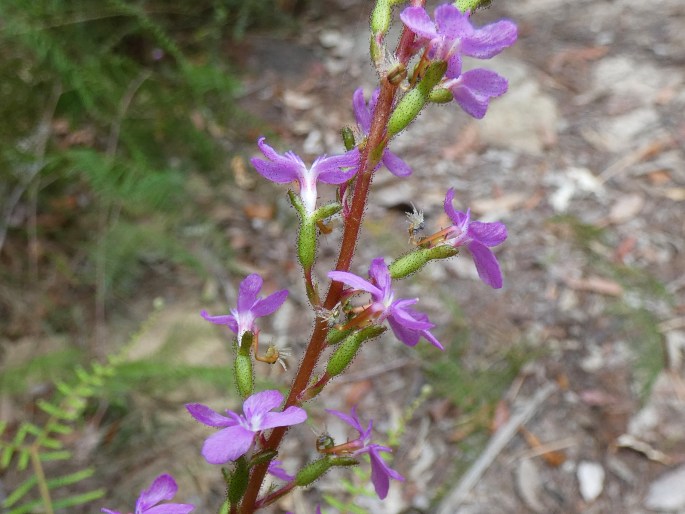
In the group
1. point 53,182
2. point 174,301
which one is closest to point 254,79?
point 53,182

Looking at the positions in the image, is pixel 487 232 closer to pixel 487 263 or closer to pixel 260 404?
pixel 487 263

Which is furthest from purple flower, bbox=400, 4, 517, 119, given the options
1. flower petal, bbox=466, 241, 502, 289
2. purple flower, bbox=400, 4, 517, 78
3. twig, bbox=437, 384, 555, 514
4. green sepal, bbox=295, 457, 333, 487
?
twig, bbox=437, 384, 555, 514

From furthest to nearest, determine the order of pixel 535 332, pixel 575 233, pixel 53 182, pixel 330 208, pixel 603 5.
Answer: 1. pixel 603 5
2. pixel 53 182
3. pixel 575 233
4. pixel 535 332
5. pixel 330 208

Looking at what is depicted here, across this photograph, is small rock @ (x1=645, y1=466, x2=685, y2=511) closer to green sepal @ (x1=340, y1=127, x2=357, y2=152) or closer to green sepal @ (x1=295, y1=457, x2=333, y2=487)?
green sepal @ (x1=295, y1=457, x2=333, y2=487)

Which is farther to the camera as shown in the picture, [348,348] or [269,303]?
[269,303]

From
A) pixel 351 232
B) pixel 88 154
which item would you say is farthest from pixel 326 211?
pixel 88 154

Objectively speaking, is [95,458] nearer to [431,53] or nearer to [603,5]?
[431,53]

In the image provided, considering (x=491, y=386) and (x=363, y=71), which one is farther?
(x=363, y=71)
